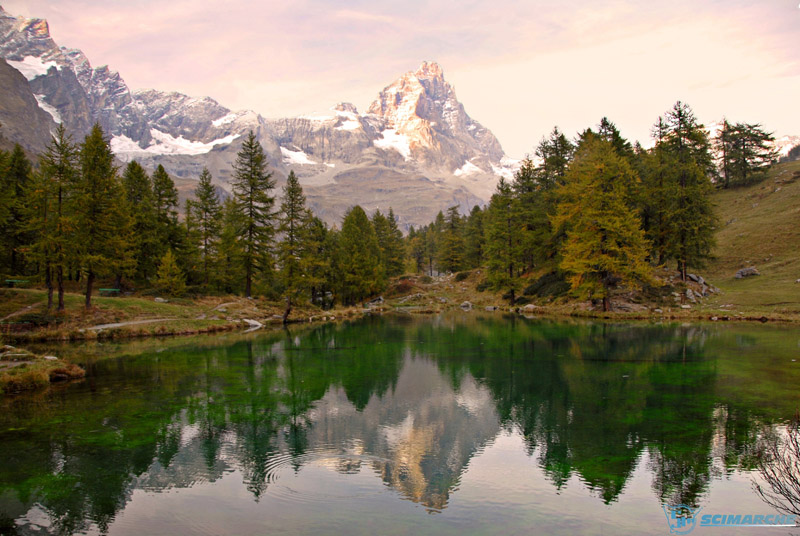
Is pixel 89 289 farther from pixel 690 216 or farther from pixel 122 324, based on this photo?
pixel 690 216

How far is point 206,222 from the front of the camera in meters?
60.0

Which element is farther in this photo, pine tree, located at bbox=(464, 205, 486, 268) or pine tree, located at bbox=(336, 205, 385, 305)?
pine tree, located at bbox=(464, 205, 486, 268)

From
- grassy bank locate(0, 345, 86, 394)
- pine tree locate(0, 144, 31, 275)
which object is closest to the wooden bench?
pine tree locate(0, 144, 31, 275)

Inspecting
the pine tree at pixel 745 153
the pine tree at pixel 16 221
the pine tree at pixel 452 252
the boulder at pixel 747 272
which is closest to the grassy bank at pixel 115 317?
the pine tree at pixel 16 221

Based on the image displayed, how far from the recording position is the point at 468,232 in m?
98.8

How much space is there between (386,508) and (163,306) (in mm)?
41170

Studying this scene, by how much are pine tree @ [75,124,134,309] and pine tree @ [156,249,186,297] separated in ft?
28.0

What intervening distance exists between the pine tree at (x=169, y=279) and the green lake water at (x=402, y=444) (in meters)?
24.1

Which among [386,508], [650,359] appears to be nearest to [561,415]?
[386,508]

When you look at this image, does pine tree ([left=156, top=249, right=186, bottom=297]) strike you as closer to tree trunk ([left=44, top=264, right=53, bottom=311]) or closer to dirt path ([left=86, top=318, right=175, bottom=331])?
dirt path ([left=86, top=318, right=175, bottom=331])

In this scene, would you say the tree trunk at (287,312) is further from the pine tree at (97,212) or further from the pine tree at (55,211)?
the pine tree at (55,211)

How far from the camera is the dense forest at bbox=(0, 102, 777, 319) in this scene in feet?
124

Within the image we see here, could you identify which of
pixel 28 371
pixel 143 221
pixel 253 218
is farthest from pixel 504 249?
pixel 28 371

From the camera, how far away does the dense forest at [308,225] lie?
3772 cm
